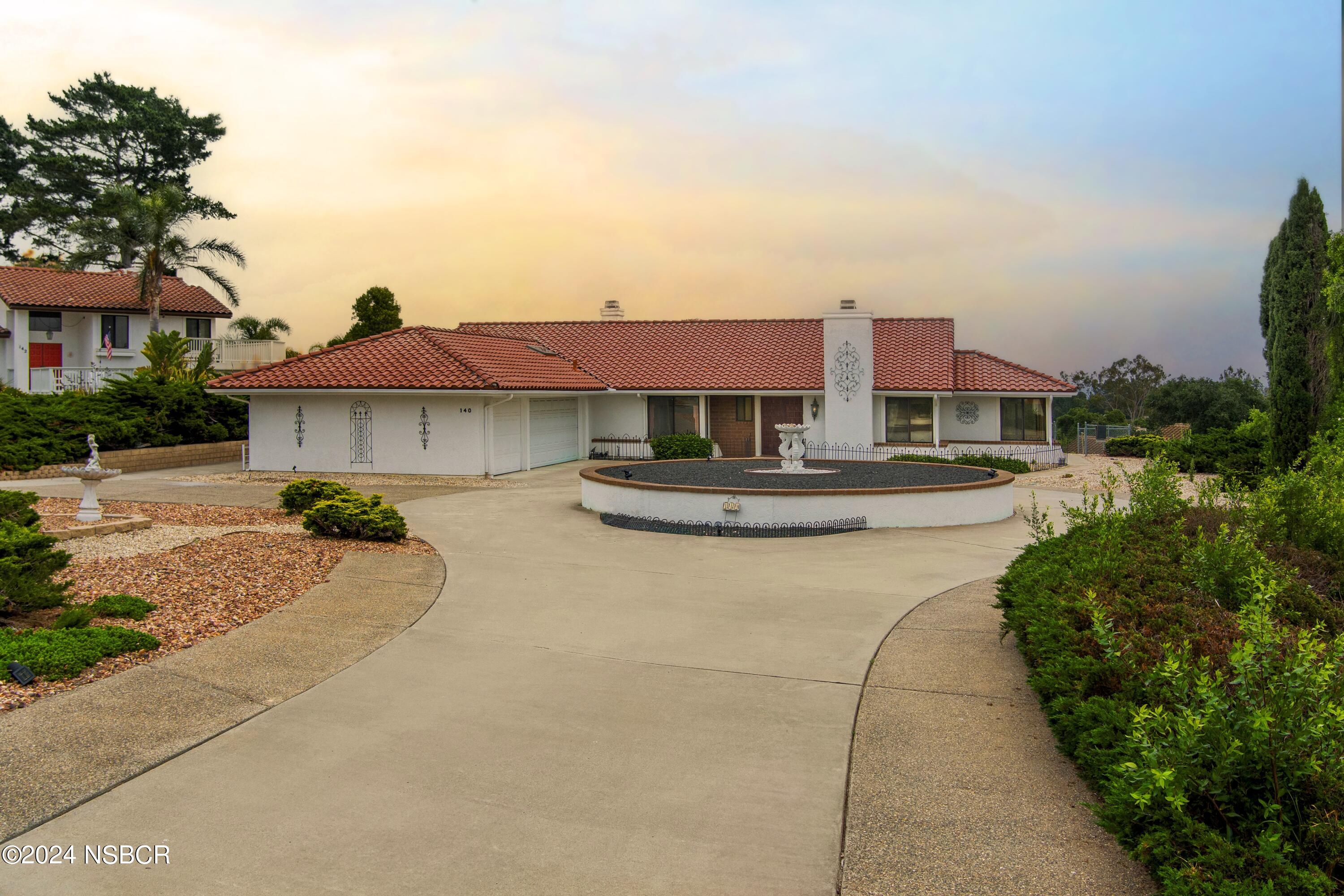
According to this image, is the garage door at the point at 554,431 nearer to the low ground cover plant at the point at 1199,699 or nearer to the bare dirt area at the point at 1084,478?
the bare dirt area at the point at 1084,478

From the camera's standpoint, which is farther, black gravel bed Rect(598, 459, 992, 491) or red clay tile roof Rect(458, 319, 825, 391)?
red clay tile roof Rect(458, 319, 825, 391)

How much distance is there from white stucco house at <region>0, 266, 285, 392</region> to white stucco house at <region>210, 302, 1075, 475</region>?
39.8 ft

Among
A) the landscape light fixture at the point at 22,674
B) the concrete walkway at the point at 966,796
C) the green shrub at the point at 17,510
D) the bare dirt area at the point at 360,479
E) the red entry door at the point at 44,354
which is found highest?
the red entry door at the point at 44,354

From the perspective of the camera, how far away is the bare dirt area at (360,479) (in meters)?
24.6

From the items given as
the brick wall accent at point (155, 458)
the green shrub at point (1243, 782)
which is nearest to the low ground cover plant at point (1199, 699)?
the green shrub at point (1243, 782)

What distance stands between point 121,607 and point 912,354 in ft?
98.3

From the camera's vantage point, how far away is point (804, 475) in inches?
827

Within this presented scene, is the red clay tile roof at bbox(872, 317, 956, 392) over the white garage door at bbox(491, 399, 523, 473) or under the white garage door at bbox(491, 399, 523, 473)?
over

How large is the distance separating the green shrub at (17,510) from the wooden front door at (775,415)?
82.4ft

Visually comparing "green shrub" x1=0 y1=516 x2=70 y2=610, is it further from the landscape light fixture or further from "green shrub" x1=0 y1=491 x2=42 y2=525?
the landscape light fixture

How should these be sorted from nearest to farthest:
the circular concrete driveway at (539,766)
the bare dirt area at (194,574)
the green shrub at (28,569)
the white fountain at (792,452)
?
1. the circular concrete driveway at (539,766)
2. the bare dirt area at (194,574)
3. the green shrub at (28,569)
4. the white fountain at (792,452)

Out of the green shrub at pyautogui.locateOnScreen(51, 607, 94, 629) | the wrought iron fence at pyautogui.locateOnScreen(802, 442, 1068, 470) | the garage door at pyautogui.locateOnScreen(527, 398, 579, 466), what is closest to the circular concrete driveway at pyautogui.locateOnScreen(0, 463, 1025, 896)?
the green shrub at pyautogui.locateOnScreen(51, 607, 94, 629)

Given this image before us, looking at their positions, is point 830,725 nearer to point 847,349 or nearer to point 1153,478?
point 1153,478

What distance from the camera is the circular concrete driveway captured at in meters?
4.98
